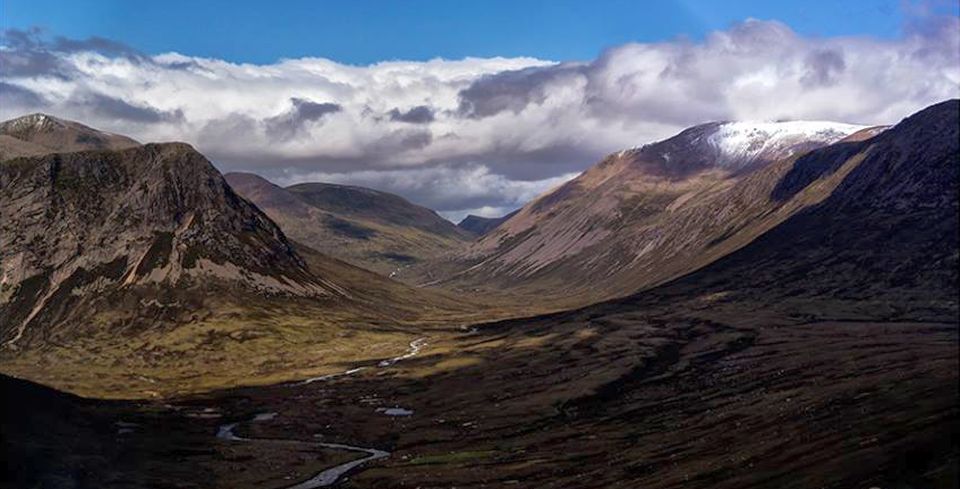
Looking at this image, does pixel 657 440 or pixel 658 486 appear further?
pixel 657 440

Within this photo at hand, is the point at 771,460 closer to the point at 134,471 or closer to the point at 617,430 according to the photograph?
the point at 617,430

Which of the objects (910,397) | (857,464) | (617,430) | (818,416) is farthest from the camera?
(617,430)

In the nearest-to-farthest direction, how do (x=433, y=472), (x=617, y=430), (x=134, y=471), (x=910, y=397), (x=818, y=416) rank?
(x=910, y=397) < (x=818, y=416) < (x=433, y=472) < (x=134, y=471) < (x=617, y=430)

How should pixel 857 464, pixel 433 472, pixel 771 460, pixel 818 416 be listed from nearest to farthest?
pixel 857 464 < pixel 771 460 < pixel 818 416 < pixel 433 472

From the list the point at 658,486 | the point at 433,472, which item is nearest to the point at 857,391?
the point at 658,486

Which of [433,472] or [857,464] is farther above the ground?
[857,464]

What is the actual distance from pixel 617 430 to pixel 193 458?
9626cm

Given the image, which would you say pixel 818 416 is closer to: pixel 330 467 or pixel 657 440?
pixel 657 440

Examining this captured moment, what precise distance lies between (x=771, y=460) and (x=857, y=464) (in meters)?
19.5

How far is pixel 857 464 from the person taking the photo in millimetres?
91438

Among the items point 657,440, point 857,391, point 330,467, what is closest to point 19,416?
point 330,467

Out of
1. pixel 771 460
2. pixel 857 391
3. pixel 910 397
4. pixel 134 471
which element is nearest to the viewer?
pixel 771 460

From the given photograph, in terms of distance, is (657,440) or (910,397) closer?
(910,397)

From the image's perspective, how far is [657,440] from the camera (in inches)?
6388
